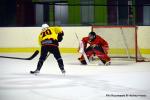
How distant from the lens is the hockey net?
4.55 meters

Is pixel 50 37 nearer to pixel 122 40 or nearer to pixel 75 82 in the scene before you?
pixel 75 82

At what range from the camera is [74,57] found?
15.1ft

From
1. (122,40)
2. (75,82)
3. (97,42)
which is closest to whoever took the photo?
(75,82)

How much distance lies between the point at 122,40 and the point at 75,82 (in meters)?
1.86

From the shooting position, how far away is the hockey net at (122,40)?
4.55 metres

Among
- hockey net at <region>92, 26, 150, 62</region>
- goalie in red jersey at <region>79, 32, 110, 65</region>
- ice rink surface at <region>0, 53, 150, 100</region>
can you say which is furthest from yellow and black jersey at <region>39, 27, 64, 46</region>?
hockey net at <region>92, 26, 150, 62</region>

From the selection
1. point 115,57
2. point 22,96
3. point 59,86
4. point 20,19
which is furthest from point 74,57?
point 22,96

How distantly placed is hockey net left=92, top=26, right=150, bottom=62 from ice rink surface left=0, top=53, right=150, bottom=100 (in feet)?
0.94

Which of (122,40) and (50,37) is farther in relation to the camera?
(122,40)

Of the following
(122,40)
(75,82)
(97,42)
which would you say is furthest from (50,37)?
(122,40)

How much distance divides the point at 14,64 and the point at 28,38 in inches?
44.6

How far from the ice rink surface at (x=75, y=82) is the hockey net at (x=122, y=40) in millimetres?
288

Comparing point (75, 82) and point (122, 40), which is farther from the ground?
point (122, 40)

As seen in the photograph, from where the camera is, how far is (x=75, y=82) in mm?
2928
